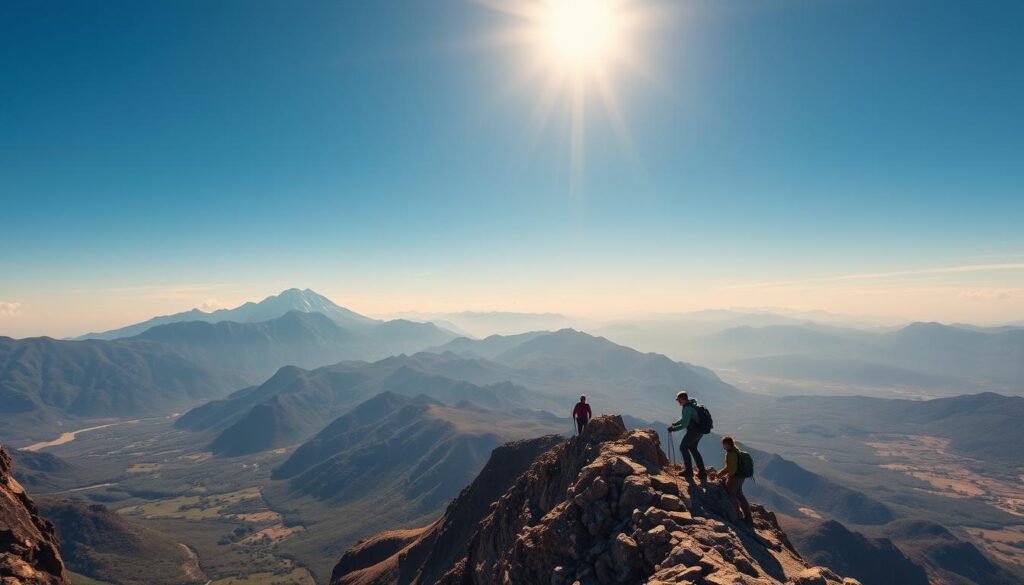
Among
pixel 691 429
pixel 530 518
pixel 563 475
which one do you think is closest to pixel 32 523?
pixel 530 518

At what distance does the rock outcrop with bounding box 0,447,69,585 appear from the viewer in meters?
31.8

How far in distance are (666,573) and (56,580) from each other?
149 ft

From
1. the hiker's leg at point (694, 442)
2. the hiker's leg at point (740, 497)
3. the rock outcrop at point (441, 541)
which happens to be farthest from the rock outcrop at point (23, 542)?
the rock outcrop at point (441, 541)

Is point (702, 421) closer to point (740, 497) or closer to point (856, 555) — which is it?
point (740, 497)

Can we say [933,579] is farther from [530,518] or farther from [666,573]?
[666,573]

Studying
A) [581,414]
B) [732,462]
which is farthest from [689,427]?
[581,414]

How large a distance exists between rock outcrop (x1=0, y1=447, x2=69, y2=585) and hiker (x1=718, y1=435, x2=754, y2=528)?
45.4 meters

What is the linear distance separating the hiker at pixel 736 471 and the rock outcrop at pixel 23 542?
45370 millimetres

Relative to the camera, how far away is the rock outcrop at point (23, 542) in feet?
104

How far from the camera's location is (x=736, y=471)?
24.9m

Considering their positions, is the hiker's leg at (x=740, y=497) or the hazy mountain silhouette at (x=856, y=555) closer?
the hiker's leg at (x=740, y=497)

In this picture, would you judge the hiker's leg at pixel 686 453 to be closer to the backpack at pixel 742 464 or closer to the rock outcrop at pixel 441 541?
the backpack at pixel 742 464

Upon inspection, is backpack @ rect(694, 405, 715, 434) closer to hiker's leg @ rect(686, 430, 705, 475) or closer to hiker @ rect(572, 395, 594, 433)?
hiker's leg @ rect(686, 430, 705, 475)

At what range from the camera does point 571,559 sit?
25.4 m
